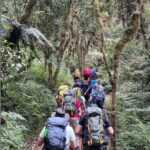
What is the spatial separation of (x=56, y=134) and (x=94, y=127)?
89cm

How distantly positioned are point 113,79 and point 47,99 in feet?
15.1

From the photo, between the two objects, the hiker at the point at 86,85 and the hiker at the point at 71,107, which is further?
the hiker at the point at 86,85

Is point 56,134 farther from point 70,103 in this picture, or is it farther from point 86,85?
point 86,85

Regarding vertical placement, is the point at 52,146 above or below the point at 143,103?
above

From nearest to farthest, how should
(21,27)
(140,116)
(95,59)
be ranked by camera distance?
(21,27) < (140,116) < (95,59)

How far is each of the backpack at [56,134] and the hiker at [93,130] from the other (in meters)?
0.71

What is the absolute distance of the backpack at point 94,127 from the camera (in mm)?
5871

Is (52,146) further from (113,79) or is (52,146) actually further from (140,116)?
(140,116)

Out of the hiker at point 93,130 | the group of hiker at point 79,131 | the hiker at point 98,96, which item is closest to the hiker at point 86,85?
the hiker at point 98,96

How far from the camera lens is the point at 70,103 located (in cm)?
810

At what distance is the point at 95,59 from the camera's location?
94.1 feet

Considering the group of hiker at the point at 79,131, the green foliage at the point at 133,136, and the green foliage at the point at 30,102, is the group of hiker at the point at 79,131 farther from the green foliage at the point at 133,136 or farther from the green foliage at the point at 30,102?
the green foliage at the point at 30,102

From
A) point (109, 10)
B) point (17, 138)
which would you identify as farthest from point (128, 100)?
point (109, 10)

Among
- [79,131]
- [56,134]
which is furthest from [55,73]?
[56,134]
